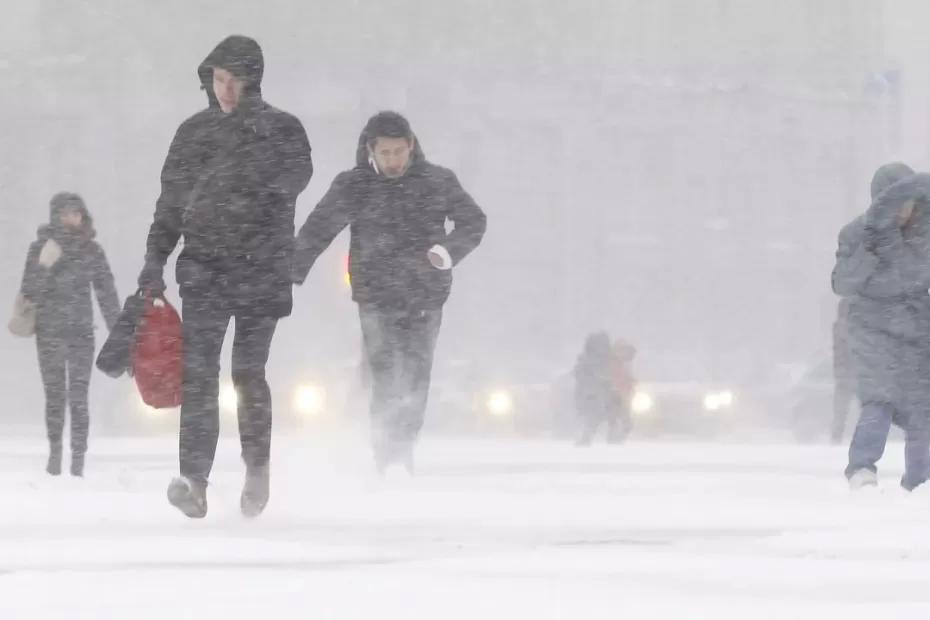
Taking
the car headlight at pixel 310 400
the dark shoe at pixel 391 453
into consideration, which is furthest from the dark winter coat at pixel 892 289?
the car headlight at pixel 310 400

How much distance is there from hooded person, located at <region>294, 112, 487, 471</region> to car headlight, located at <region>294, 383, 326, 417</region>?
13603 millimetres

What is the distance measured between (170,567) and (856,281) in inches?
195

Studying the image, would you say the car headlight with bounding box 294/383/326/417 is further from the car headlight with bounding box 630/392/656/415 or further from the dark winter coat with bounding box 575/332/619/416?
the car headlight with bounding box 630/392/656/415

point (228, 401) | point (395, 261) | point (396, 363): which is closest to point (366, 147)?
point (395, 261)

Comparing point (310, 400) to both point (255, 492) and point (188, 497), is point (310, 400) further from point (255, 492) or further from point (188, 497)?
point (188, 497)

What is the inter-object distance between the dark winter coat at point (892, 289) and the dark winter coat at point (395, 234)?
2147 mm

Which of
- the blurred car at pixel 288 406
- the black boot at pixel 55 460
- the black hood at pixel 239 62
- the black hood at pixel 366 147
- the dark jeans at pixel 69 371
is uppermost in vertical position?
the black hood at pixel 239 62

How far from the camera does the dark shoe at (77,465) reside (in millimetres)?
13234

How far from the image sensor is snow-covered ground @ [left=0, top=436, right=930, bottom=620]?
18.8 ft

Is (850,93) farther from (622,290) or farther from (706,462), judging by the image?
(706,462)

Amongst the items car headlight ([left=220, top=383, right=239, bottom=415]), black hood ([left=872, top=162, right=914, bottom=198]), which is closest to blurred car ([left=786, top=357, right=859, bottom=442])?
car headlight ([left=220, top=383, right=239, bottom=415])

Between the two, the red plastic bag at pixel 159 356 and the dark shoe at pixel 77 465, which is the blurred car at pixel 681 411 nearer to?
the dark shoe at pixel 77 465

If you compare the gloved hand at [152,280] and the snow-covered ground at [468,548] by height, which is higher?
the gloved hand at [152,280]

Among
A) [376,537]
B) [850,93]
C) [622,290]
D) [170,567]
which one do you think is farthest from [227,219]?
[850,93]
